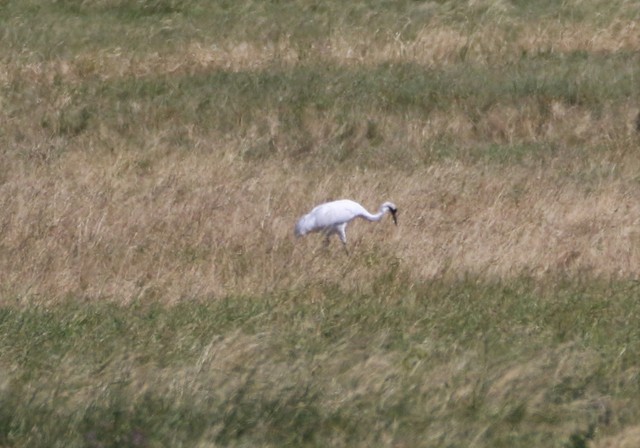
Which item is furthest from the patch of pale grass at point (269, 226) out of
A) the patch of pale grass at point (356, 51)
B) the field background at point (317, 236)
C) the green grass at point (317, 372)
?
the patch of pale grass at point (356, 51)

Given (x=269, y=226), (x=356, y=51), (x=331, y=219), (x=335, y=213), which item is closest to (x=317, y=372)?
(x=331, y=219)

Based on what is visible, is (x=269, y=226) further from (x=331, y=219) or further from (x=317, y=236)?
(x=331, y=219)

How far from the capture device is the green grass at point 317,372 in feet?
22.0

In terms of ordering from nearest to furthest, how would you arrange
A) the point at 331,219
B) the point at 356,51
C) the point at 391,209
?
the point at 331,219 → the point at 391,209 → the point at 356,51

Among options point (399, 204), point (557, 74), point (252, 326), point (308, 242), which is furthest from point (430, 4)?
point (252, 326)

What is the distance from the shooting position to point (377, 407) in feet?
22.7

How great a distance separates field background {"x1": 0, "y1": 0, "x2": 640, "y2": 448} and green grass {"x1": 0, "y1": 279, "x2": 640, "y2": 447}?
18 millimetres

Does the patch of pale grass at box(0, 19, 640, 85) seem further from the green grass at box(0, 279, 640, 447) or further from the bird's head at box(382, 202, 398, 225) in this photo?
the green grass at box(0, 279, 640, 447)

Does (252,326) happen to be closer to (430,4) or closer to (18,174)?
(18,174)

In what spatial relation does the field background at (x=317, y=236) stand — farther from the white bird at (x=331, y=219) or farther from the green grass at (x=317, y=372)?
the white bird at (x=331, y=219)

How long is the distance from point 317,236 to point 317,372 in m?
4.19

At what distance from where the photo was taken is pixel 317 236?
1145 centimetres

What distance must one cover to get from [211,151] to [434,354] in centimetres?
789

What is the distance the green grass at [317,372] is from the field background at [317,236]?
2 cm
